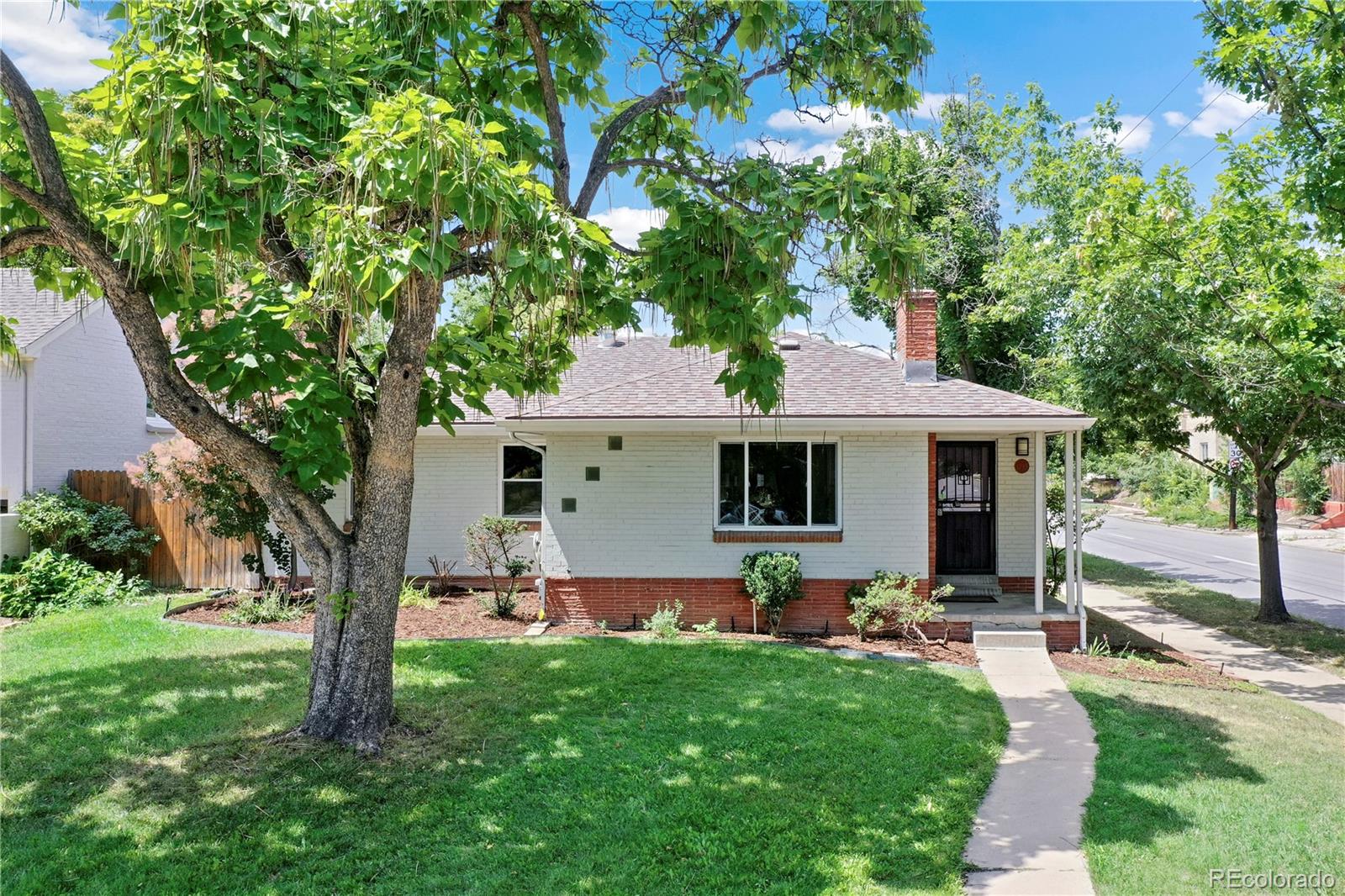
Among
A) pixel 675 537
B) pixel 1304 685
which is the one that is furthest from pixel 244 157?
pixel 1304 685

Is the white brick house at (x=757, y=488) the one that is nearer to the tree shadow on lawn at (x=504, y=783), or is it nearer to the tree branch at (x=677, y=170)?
the tree shadow on lawn at (x=504, y=783)

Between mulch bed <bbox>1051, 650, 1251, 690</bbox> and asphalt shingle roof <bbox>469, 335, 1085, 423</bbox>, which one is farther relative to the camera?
asphalt shingle roof <bbox>469, 335, 1085, 423</bbox>

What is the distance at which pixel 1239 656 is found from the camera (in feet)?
35.0

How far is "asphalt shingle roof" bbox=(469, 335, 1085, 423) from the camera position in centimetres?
1041

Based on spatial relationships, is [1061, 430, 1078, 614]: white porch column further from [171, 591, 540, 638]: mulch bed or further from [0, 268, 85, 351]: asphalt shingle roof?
[0, 268, 85, 351]: asphalt shingle roof

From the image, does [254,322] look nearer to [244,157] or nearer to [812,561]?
[244,157]

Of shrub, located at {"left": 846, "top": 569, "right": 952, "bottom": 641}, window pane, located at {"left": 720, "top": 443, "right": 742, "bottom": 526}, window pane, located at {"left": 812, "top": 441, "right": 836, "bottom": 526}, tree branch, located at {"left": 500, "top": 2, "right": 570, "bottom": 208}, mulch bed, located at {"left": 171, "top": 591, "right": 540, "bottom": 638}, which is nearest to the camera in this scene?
tree branch, located at {"left": 500, "top": 2, "right": 570, "bottom": 208}

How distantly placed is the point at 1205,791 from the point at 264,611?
10.5 m

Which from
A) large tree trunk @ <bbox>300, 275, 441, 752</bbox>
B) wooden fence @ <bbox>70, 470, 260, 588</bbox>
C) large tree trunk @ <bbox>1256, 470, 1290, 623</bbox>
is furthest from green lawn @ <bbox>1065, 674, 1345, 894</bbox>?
wooden fence @ <bbox>70, 470, 260, 588</bbox>

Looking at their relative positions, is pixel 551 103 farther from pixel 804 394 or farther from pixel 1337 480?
pixel 1337 480

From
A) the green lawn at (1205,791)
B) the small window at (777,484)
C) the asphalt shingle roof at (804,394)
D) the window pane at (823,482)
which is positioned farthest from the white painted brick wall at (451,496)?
the green lawn at (1205,791)

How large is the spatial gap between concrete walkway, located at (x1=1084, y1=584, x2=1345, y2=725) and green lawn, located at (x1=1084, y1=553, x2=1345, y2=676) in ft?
0.95

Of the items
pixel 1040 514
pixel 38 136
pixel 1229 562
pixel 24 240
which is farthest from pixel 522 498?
pixel 1229 562
